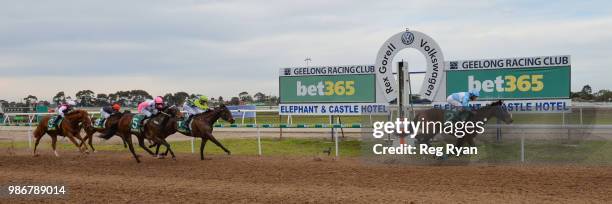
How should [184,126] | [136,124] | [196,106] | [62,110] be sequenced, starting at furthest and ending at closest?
[62,110] < [196,106] < [136,124] < [184,126]

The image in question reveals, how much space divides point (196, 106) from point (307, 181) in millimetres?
5965

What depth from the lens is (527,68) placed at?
1541cm

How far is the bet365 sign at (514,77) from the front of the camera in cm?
1516

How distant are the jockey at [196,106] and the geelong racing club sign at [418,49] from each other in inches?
175

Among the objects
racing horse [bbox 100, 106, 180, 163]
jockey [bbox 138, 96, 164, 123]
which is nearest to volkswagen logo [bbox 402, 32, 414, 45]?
racing horse [bbox 100, 106, 180, 163]

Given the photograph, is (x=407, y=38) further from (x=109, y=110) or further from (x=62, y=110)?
(x=62, y=110)

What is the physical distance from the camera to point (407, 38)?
14.7 meters

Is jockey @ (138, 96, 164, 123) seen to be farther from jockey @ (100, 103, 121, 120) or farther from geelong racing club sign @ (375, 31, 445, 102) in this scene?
geelong racing club sign @ (375, 31, 445, 102)

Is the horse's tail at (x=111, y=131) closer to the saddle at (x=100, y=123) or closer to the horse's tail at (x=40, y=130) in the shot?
the saddle at (x=100, y=123)

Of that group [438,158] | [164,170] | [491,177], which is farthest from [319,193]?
[164,170]

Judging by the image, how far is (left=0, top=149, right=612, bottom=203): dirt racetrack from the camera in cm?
823

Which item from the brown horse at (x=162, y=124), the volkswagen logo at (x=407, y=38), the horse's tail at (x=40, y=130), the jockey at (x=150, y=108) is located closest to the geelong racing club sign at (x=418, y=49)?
the volkswagen logo at (x=407, y=38)

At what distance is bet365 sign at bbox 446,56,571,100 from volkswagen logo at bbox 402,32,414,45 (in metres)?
1.96

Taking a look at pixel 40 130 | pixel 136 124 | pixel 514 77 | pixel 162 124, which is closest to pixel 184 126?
pixel 162 124
